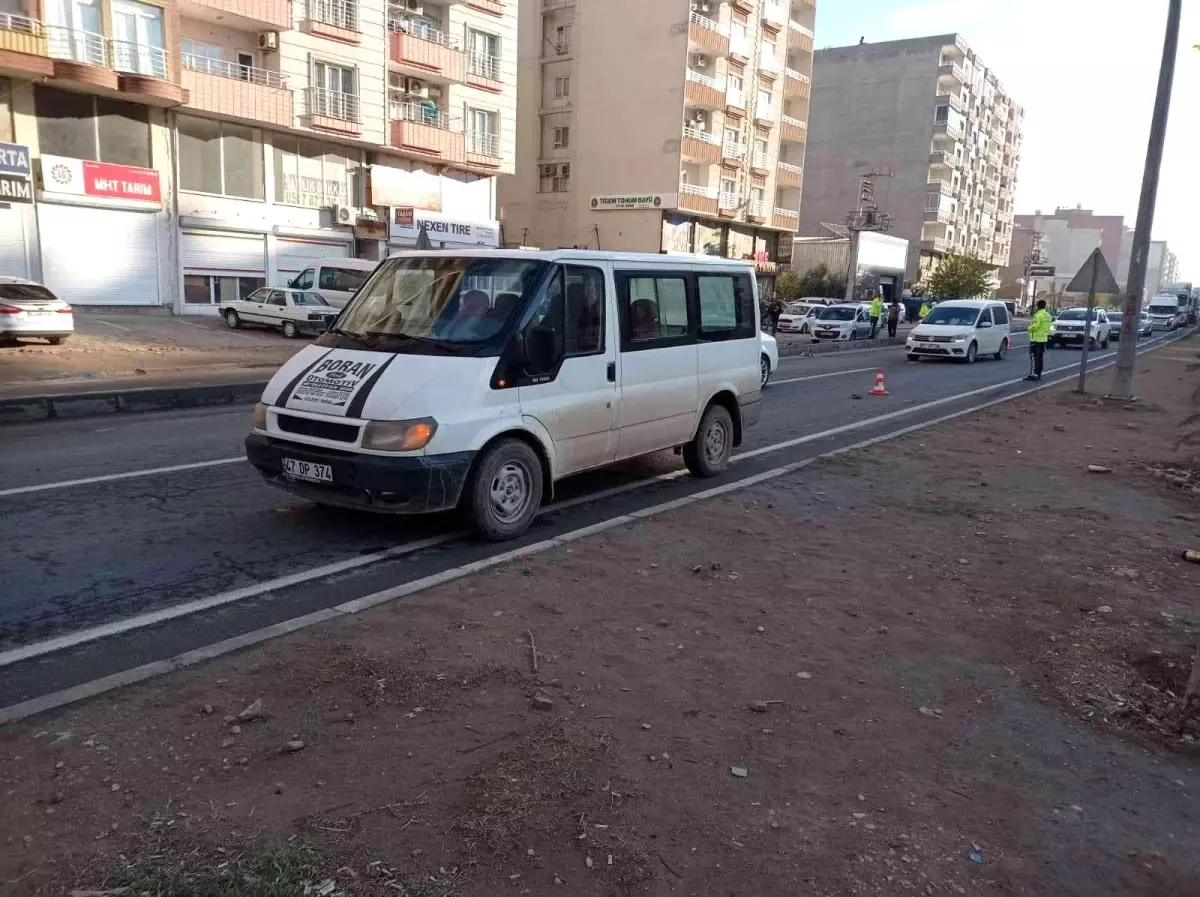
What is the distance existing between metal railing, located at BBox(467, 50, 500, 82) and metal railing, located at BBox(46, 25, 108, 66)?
50.7ft

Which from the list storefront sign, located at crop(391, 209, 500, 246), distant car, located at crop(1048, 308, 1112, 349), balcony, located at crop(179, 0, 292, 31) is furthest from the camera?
distant car, located at crop(1048, 308, 1112, 349)

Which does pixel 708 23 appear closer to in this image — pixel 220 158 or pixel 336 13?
pixel 336 13

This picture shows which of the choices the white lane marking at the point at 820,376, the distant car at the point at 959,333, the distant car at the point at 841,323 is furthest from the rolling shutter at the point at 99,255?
the distant car at the point at 959,333

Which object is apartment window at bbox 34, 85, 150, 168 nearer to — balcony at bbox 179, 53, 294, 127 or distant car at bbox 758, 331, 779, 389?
balcony at bbox 179, 53, 294, 127

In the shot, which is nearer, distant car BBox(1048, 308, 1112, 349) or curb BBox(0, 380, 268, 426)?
curb BBox(0, 380, 268, 426)

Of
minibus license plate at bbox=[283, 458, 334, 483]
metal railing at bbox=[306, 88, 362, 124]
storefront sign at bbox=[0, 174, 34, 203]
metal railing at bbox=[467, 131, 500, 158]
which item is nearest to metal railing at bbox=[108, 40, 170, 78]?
storefront sign at bbox=[0, 174, 34, 203]

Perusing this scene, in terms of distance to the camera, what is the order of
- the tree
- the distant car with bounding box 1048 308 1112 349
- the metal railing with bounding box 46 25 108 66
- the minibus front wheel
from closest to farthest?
1. the minibus front wheel
2. the metal railing with bounding box 46 25 108 66
3. the distant car with bounding box 1048 308 1112 349
4. the tree

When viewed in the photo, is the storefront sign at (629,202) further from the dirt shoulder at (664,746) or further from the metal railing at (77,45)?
the dirt shoulder at (664,746)

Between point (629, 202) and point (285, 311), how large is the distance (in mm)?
24815

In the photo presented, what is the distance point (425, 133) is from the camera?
34656mm

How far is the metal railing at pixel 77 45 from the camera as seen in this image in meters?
24.1

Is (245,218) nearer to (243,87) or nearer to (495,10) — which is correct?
(243,87)

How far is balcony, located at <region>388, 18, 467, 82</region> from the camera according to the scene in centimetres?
3369

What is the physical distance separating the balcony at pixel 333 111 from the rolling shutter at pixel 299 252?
4.00m
